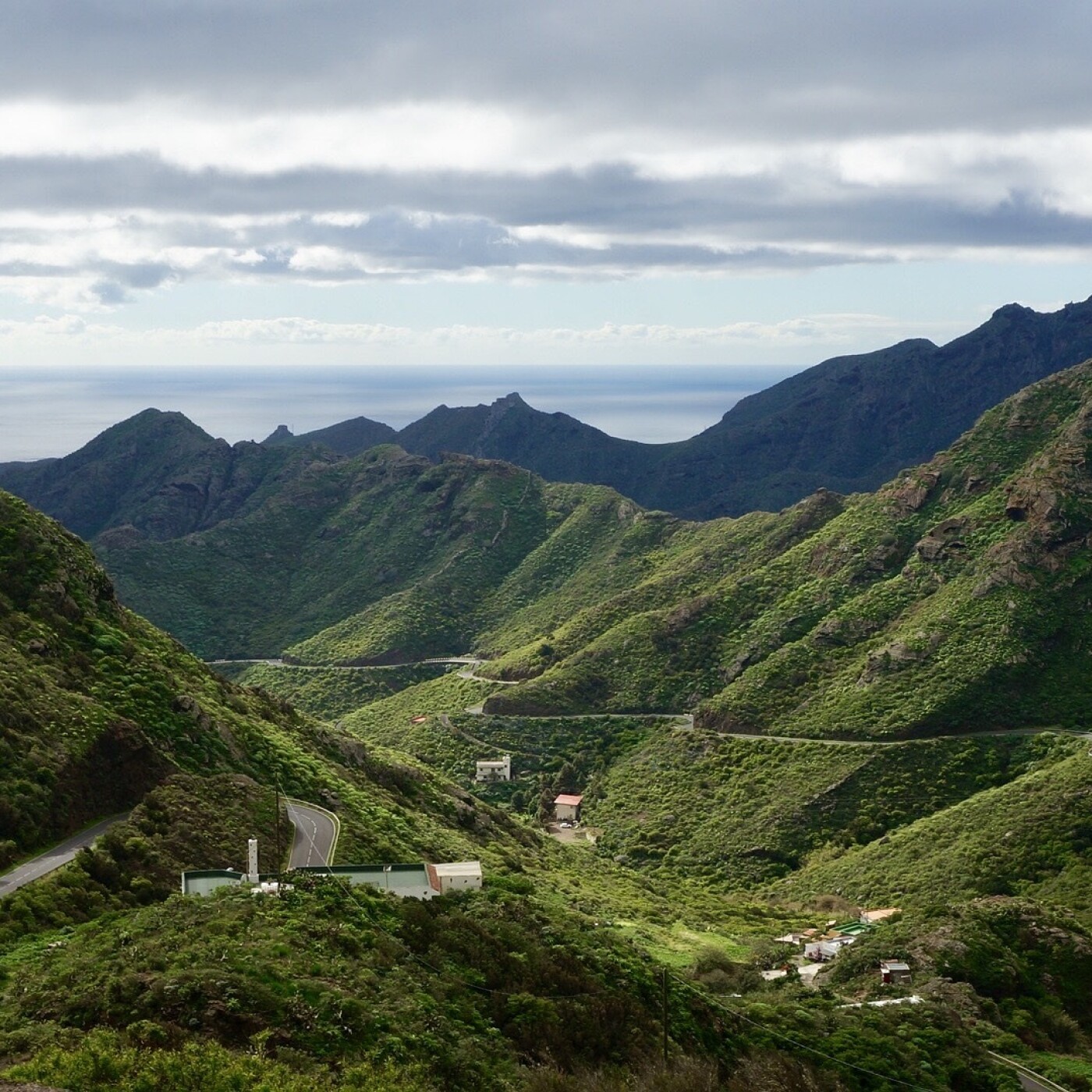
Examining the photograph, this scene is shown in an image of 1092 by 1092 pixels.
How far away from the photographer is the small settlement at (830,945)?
4981 cm

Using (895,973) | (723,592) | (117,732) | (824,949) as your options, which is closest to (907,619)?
(723,592)

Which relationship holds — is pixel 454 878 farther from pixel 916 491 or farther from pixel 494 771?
pixel 916 491

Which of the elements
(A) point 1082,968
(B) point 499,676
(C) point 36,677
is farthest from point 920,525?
(C) point 36,677

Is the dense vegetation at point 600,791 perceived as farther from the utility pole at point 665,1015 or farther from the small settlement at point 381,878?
the small settlement at point 381,878

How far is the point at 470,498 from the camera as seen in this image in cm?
16200

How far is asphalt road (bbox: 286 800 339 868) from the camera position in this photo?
44406mm

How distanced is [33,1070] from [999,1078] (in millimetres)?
27389

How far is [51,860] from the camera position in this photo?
3947 centimetres

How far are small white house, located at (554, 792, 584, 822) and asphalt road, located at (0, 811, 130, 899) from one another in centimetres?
4910

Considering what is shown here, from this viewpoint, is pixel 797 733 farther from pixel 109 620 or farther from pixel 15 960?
pixel 15 960

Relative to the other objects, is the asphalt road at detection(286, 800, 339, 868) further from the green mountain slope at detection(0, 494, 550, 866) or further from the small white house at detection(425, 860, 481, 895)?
the small white house at detection(425, 860, 481, 895)

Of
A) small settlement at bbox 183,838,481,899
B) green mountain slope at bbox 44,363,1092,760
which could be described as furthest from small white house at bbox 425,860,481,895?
green mountain slope at bbox 44,363,1092,760

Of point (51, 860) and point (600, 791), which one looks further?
point (600, 791)

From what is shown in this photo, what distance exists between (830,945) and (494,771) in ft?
143
